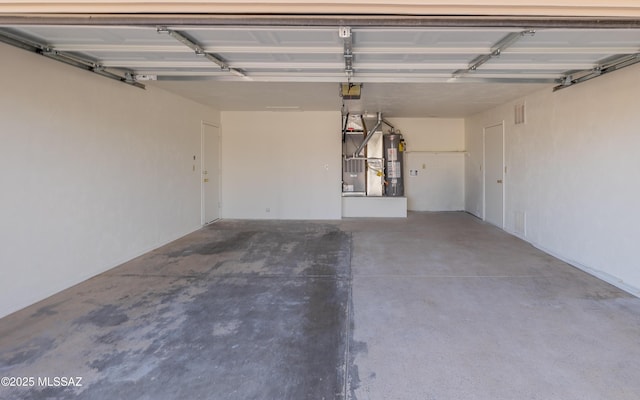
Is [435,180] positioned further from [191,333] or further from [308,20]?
[308,20]

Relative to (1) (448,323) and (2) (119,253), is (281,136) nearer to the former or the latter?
(2) (119,253)

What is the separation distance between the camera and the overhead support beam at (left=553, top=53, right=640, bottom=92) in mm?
3150

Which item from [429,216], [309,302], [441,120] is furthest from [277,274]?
[441,120]

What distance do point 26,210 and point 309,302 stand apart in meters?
2.57

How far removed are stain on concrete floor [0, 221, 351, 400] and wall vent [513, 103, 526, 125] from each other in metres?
3.73

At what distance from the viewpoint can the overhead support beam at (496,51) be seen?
247cm

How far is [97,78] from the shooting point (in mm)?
3777

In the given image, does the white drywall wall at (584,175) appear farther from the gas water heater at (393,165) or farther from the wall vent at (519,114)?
the gas water heater at (393,165)

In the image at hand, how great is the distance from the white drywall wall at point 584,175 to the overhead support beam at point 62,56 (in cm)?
517

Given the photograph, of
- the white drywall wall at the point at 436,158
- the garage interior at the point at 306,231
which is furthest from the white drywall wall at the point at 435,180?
the garage interior at the point at 306,231

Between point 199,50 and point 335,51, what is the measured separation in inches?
44.9

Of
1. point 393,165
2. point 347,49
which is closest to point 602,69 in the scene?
point 347,49

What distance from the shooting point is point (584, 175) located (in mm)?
3975

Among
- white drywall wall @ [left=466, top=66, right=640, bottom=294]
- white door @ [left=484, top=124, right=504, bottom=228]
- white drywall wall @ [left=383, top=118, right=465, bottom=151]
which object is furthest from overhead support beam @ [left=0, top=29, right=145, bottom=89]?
white drywall wall @ [left=383, top=118, right=465, bottom=151]
